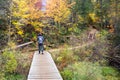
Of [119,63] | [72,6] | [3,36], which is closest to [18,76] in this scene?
[119,63]

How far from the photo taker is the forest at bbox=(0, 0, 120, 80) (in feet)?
62.1

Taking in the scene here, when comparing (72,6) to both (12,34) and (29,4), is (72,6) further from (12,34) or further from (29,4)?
(12,34)

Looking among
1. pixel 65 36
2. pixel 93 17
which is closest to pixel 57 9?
pixel 65 36

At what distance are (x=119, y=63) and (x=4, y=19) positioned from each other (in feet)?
48.1

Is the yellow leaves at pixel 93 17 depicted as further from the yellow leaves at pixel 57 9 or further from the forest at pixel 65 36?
the yellow leaves at pixel 57 9

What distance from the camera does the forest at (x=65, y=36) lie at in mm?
18922

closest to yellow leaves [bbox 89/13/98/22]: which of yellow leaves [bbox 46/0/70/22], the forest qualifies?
the forest

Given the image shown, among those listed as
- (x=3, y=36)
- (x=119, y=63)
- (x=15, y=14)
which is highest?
(x=15, y=14)

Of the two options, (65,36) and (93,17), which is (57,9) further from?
(93,17)

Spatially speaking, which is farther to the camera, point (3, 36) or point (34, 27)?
point (34, 27)

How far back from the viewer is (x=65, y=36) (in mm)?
37219

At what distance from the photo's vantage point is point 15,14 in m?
33.8

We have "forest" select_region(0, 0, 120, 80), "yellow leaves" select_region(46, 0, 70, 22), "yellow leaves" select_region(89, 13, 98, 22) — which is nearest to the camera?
"forest" select_region(0, 0, 120, 80)

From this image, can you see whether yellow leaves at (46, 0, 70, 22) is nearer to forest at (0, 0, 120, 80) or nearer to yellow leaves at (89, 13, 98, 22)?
forest at (0, 0, 120, 80)
